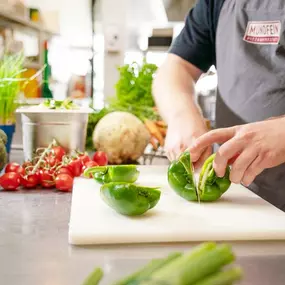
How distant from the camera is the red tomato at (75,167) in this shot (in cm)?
114

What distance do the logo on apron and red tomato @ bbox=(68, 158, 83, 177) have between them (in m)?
0.55

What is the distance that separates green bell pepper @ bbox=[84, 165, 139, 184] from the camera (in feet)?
3.27

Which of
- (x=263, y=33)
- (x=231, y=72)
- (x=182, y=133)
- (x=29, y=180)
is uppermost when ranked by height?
(x=263, y=33)

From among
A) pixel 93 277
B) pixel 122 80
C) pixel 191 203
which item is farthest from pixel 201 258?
pixel 122 80

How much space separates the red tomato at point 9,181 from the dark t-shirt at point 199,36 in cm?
63

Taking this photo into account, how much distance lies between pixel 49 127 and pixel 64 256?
0.69 metres

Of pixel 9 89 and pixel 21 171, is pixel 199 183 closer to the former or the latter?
pixel 21 171

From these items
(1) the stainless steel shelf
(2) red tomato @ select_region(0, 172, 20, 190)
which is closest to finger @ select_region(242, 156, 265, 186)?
(2) red tomato @ select_region(0, 172, 20, 190)

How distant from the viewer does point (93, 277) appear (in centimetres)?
38

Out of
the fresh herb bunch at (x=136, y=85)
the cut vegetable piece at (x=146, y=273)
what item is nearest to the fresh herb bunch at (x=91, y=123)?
the fresh herb bunch at (x=136, y=85)

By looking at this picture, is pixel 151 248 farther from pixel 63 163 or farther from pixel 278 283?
pixel 63 163

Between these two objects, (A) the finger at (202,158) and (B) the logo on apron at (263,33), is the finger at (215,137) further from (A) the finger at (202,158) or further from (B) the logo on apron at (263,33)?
(B) the logo on apron at (263,33)

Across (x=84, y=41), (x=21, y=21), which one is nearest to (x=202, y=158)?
(x=21, y=21)

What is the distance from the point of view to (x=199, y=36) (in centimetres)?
142
